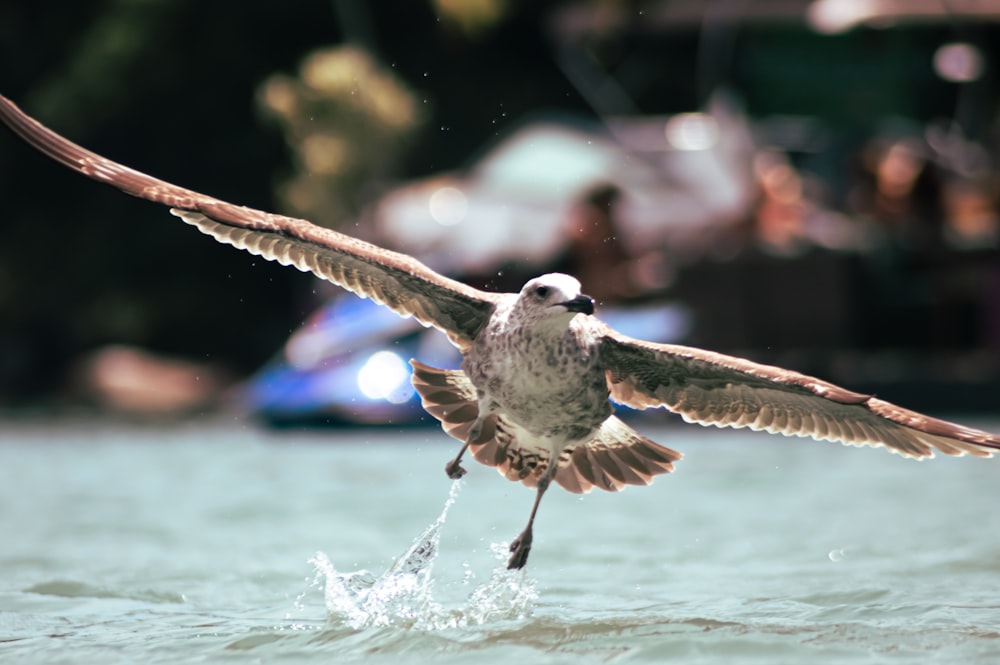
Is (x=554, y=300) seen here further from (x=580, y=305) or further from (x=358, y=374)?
(x=358, y=374)

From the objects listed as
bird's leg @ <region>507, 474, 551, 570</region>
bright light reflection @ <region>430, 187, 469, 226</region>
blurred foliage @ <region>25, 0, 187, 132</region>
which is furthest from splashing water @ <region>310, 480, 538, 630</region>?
blurred foliage @ <region>25, 0, 187, 132</region>

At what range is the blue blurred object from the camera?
14258mm

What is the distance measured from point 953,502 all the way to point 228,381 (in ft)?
43.9

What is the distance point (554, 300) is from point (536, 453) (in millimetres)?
858

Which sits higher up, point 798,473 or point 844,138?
point 844,138

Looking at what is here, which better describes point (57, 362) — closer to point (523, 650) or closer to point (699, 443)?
point (699, 443)

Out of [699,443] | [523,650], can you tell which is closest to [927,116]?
[699,443]

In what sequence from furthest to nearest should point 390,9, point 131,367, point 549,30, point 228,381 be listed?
point 390,9 → point 549,30 → point 228,381 → point 131,367

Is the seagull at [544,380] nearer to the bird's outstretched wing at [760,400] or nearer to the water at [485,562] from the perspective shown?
the bird's outstretched wing at [760,400]

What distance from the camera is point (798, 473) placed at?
1159 centimetres

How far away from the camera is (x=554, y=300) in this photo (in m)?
6.16

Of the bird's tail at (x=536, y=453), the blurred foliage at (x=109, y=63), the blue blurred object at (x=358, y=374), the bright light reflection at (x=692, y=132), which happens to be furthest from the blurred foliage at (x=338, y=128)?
the bird's tail at (x=536, y=453)

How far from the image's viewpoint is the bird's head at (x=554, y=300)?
607cm

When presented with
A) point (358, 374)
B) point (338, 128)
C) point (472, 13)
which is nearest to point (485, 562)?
point (358, 374)
